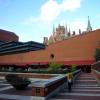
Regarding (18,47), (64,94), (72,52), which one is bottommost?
(64,94)

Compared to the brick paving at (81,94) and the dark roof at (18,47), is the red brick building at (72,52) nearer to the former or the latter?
the dark roof at (18,47)

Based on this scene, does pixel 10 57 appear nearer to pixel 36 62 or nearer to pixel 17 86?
pixel 36 62

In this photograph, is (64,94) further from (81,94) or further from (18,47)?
(18,47)

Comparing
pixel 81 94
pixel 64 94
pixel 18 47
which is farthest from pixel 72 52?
pixel 81 94

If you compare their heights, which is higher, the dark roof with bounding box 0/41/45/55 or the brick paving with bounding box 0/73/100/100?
the dark roof with bounding box 0/41/45/55

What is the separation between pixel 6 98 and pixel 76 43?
52382 millimetres

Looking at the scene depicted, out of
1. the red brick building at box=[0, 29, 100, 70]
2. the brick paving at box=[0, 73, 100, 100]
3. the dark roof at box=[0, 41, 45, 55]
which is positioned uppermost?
the dark roof at box=[0, 41, 45, 55]

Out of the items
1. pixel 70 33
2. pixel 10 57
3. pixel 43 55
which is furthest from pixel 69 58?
pixel 70 33

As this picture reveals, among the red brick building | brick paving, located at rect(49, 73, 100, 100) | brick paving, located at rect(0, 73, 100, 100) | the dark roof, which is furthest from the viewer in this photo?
the dark roof

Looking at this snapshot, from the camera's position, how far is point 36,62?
77125 mm

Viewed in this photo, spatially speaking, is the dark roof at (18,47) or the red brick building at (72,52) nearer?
the red brick building at (72,52)

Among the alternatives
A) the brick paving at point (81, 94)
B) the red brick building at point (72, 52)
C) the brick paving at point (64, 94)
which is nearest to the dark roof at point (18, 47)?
the red brick building at point (72, 52)

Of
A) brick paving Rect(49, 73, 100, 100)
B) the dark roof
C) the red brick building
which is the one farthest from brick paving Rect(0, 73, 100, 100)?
the dark roof

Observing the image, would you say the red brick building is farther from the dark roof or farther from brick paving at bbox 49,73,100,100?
brick paving at bbox 49,73,100,100
